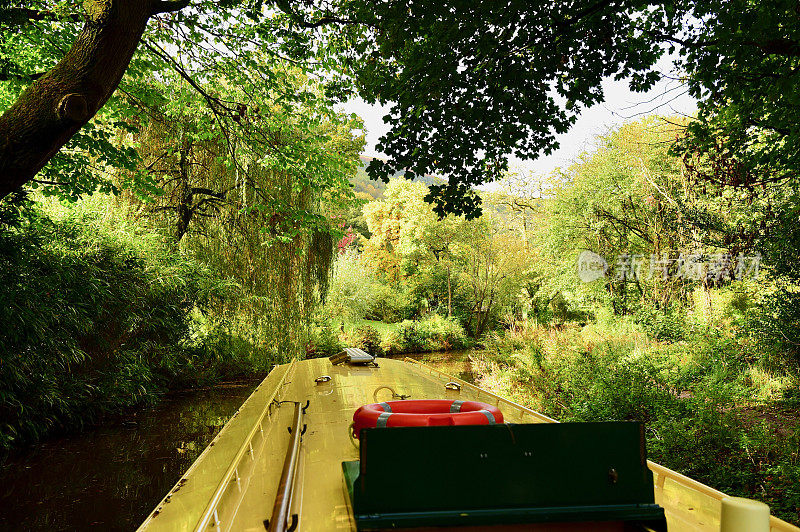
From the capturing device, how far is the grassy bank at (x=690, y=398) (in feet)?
15.3

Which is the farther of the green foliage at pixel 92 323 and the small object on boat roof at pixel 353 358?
the small object on boat roof at pixel 353 358

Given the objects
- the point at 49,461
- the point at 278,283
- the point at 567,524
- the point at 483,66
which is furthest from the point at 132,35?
the point at 278,283

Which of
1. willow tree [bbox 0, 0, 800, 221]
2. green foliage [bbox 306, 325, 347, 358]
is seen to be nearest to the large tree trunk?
willow tree [bbox 0, 0, 800, 221]

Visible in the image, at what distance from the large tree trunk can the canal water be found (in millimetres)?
4003

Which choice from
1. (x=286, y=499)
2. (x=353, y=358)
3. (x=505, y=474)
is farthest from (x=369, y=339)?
(x=505, y=474)

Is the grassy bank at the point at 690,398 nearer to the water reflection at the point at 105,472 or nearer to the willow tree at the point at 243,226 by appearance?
the willow tree at the point at 243,226

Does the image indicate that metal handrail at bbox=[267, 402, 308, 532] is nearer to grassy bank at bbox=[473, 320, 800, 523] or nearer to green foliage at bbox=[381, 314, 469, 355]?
grassy bank at bbox=[473, 320, 800, 523]

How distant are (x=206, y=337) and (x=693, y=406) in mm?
9440

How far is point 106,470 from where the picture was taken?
6238mm

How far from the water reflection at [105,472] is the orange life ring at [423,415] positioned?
360 cm

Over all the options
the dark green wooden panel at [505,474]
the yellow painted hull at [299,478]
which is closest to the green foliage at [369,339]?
the yellow painted hull at [299,478]

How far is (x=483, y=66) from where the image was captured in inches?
153

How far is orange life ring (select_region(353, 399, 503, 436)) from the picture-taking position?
289 centimetres

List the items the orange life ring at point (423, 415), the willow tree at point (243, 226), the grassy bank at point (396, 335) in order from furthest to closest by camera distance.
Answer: the grassy bank at point (396, 335) → the willow tree at point (243, 226) → the orange life ring at point (423, 415)
